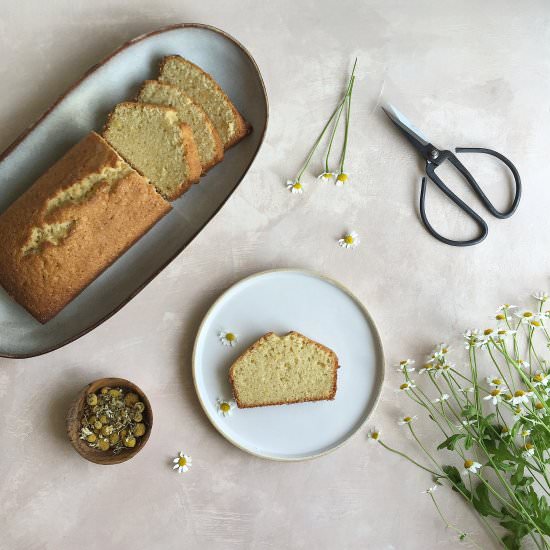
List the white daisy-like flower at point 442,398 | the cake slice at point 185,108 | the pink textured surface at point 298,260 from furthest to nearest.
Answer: the white daisy-like flower at point 442,398
the pink textured surface at point 298,260
the cake slice at point 185,108

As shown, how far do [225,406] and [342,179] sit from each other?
36.6 inches

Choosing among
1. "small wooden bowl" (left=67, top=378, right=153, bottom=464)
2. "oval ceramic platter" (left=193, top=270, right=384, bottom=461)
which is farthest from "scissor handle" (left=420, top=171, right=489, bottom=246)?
"small wooden bowl" (left=67, top=378, right=153, bottom=464)

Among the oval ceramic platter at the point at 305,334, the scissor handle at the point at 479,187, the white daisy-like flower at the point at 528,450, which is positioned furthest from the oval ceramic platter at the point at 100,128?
the white daisy-like flower at the point at 528,450

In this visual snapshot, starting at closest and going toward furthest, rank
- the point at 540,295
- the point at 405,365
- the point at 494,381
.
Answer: the point at 494,381
the point at 405,365
the point at 540,295

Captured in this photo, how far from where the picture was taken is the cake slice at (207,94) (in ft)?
6.20

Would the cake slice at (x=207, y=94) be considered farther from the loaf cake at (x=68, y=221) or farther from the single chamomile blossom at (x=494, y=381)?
the single chamomile blossom at (x=494, y=381)

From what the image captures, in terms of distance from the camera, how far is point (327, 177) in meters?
2.08

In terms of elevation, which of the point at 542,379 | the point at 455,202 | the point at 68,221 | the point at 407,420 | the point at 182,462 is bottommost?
the point at 182,462

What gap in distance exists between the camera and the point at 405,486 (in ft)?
7.12

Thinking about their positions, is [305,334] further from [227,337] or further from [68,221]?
[68,221]

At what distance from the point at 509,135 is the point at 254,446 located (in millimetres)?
1537

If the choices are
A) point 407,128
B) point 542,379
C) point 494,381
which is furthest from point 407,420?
point 407,128

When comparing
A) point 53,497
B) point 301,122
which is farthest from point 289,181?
point 53,497

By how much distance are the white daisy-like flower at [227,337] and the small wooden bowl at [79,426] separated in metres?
0.33
